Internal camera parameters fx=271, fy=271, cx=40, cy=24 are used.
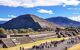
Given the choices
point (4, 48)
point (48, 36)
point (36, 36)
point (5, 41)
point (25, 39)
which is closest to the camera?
point (4, 48)

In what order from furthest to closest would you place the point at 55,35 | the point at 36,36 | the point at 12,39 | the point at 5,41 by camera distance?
the point at 55,35 < the point at 36,36 < the point at 12,39 < the point at 5,41

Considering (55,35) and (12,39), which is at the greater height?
(12,39)

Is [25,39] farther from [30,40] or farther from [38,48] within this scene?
[38,48]

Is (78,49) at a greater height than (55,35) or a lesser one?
greater

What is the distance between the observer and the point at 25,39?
89188mm

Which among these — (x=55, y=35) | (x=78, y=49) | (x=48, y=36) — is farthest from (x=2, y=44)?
(x=55, y=35)

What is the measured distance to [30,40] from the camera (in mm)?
92812

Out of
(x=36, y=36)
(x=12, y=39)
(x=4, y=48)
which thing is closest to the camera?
(x=4, y=48)

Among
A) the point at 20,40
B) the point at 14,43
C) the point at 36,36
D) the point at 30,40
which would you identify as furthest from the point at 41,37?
the point at 14,43

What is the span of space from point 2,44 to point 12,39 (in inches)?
300

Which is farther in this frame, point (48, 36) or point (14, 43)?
point (48, 36)

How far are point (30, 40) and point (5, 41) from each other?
19.1 m

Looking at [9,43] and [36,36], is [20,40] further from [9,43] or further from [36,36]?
[36,36]

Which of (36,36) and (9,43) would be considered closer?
(9,43)
